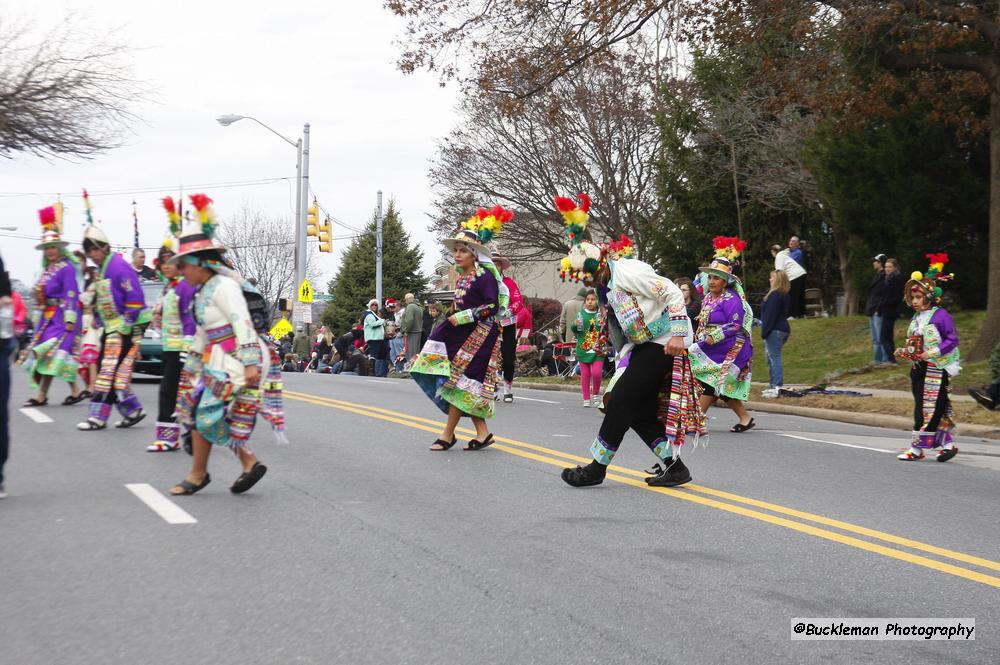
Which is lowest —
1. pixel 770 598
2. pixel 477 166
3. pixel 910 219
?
pixel 770 598

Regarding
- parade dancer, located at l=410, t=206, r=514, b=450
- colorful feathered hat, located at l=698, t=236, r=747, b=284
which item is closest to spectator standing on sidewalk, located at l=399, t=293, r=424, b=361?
colorful feathered hat, located at l=698, t=236, r=747, b=284

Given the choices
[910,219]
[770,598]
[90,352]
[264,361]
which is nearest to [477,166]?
[910,219]

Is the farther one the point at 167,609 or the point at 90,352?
the point at 90,352

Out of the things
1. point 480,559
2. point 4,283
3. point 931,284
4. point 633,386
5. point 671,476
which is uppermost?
point 931,284

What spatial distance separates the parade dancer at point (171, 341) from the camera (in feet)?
31.0

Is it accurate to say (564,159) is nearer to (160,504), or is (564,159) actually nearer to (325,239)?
(325,239)

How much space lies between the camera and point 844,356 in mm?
22578

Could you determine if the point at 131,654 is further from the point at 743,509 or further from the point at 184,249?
the point at 743,509

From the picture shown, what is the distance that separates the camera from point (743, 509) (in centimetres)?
774

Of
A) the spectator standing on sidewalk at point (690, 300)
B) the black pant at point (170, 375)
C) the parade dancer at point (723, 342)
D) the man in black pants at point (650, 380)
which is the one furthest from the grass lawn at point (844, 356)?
the black pant at point (170, 375)

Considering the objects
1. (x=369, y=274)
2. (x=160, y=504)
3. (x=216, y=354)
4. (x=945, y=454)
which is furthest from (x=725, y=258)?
(x=369, y=274)

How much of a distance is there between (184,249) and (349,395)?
9501mm

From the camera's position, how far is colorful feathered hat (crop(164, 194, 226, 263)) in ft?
24.3

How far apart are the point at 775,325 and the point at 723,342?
189 inches
